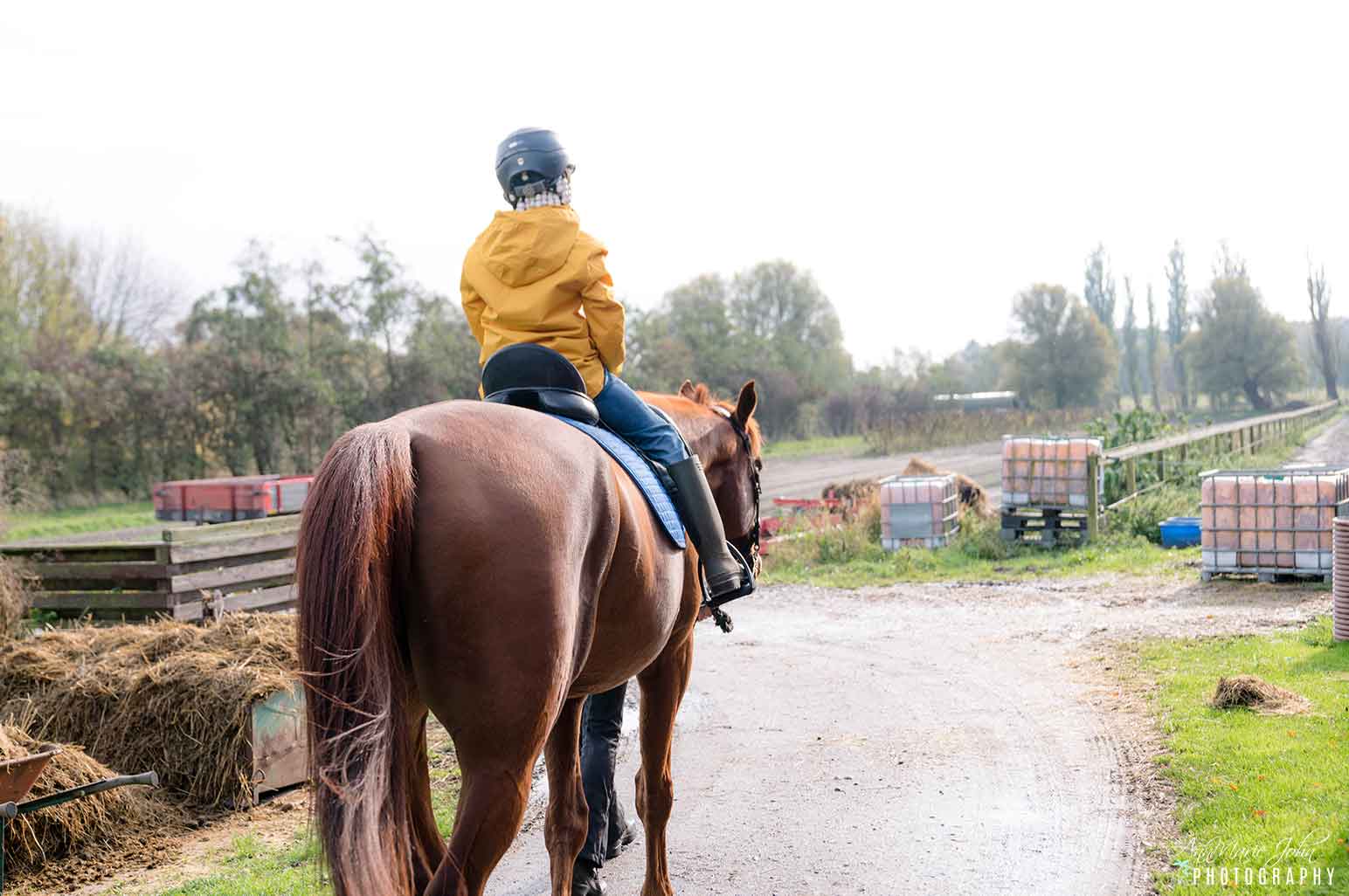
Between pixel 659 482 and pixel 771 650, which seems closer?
pixel 659 482

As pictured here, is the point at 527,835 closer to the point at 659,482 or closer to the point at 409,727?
the point at 659,482

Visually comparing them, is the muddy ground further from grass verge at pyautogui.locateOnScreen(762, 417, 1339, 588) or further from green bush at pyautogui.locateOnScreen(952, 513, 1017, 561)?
green bush at pyautogui.locateOnScreen(952, 513, 1017, 561)

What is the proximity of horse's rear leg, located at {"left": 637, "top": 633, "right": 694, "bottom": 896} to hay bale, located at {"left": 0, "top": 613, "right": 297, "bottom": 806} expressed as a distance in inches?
109

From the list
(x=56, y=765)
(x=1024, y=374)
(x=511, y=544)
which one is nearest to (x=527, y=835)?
(x=56, y=765)

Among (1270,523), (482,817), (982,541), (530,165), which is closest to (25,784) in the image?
(482,817)

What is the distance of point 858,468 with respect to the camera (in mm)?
37969

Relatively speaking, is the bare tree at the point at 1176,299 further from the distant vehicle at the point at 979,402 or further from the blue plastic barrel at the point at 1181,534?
the blue plastic barrel at the point at 1181,534

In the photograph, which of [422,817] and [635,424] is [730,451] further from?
[422,817]

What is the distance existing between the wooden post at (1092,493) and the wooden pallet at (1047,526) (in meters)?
0.08

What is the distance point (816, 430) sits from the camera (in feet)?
185

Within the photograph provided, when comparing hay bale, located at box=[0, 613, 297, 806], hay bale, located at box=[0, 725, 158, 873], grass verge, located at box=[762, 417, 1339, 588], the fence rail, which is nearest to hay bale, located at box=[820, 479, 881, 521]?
grass verge, located at box=[762, 417, 1339, 588]

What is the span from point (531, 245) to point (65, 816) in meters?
4.09

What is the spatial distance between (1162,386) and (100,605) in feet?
364

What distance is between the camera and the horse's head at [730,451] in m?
5.28
